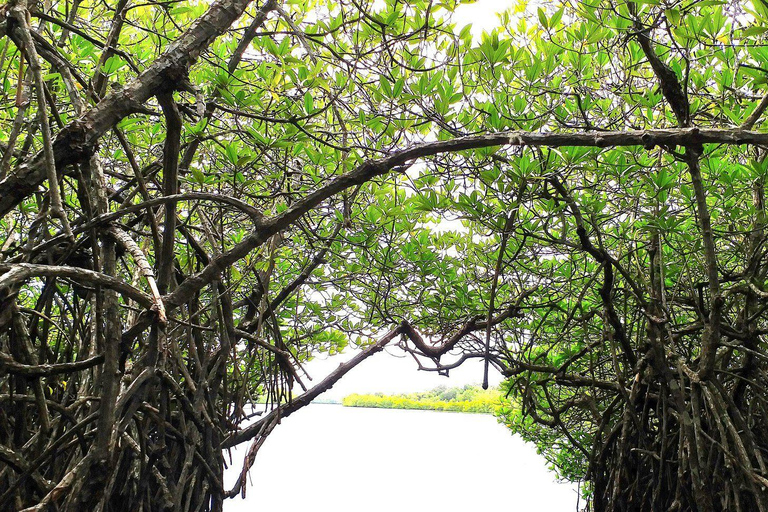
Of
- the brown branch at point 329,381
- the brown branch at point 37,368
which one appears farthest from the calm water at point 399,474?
the brown branch at point 37,368

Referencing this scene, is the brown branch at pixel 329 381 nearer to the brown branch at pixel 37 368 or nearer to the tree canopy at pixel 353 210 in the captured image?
the tree canopy at pixel 353 210

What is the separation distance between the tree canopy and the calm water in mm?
1560

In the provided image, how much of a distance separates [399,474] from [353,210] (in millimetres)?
3952

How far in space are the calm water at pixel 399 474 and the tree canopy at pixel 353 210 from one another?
1.56m

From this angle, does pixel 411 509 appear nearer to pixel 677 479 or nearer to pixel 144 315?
pixel 677 479

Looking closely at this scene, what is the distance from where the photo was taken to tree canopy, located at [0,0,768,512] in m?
1.02

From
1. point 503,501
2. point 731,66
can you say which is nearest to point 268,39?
point 731,66

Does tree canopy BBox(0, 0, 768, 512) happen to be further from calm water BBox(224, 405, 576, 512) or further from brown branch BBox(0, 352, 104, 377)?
calm water BBox(224, 405, 576, 512)

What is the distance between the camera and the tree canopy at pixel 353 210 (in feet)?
3.35

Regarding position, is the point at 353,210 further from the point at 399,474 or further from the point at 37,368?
the point at 399,474

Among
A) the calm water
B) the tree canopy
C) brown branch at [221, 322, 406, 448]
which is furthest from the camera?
the calm water

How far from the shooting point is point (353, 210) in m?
2.28

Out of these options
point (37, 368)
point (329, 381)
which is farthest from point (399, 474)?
point (37, 368)

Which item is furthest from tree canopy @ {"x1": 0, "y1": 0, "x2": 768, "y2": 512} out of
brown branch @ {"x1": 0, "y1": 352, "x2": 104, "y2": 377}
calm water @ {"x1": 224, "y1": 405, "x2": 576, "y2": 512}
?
calm water @ {"x1": 224, "y1": 405, "x2": 576, "y2": 512}
